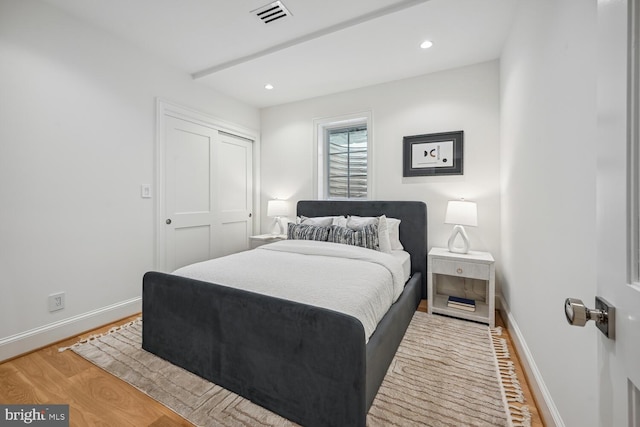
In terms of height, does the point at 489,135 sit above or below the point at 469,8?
below

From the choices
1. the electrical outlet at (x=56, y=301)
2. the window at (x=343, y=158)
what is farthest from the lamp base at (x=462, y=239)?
the electrical outlet at (x=56, y=301)

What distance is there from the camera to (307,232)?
113 inches

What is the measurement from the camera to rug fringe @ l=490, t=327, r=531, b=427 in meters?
1.36

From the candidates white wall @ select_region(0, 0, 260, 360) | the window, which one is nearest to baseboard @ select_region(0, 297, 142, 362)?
white wall @ select_region(0, 0, 260, 360)

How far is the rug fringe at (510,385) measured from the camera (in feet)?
4.47

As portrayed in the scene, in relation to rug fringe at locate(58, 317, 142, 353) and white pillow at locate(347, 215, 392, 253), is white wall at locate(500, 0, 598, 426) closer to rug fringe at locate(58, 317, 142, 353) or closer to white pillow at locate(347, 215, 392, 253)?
white pillow at locate(347, 215, 392, 253)

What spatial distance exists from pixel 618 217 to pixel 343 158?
10.9 feet

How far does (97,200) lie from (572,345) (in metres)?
3.28

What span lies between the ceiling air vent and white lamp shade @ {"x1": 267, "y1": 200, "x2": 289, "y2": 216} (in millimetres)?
2129

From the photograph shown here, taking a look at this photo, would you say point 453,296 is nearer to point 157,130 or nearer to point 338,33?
point 338,33

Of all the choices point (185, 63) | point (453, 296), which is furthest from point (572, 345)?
point (185, 63)

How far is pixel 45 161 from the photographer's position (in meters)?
2.07

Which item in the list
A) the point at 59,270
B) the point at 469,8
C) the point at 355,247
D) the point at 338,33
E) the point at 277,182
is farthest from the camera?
the point at 277,182

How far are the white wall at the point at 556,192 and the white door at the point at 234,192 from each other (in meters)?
3.19
